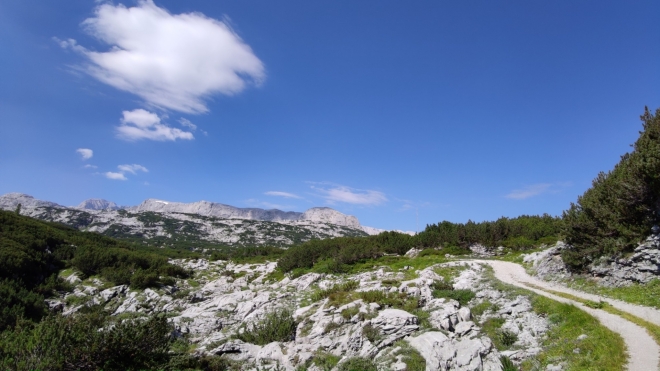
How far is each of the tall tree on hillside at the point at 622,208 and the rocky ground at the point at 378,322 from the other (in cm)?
726

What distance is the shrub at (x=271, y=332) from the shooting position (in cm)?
1714

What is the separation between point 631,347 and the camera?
10586 mm

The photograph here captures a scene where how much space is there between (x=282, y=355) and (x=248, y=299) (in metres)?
13.1

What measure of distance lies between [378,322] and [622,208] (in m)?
17.2

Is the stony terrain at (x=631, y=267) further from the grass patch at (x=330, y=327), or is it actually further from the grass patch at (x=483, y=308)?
the grass patch at (x=330, y=327)

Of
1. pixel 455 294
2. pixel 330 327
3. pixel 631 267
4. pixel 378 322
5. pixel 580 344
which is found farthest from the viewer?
pixel 455 294

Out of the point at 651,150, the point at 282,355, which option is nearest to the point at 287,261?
the point at 282,355

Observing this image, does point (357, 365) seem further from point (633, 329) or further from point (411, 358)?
point (633, 329)

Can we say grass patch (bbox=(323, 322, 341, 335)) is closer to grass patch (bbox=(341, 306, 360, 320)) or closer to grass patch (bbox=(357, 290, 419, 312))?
grass patch (bbox=(341, 306, 360, 320))

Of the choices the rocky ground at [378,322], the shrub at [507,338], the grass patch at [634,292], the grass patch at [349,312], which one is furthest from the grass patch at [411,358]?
the grass patch at [634,292]

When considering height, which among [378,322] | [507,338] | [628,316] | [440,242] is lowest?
[378,322]

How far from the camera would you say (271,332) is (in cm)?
1739

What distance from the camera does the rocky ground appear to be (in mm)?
12789

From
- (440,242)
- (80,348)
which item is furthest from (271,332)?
(440,242)
